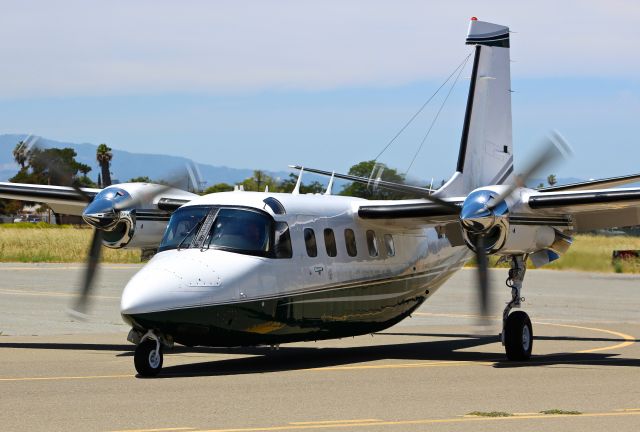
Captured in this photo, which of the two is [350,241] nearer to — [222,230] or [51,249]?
[222,230]

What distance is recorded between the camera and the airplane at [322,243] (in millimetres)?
15438

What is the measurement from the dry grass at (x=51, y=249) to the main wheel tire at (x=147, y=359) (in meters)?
35.2

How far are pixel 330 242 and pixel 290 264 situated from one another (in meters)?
1.52

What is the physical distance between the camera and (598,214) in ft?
64.6

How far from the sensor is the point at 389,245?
20.0 m

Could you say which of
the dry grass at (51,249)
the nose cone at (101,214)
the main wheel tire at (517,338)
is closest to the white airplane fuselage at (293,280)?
the main wheel tire at (517,338)

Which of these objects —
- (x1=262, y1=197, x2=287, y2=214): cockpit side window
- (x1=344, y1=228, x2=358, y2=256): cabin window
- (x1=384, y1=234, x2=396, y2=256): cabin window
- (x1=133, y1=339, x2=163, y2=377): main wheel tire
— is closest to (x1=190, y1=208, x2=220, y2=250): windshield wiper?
(x1=262, y1=197, x2=287, y2=214): cockpit side window

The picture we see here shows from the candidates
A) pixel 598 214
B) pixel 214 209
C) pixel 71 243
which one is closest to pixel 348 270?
pixel 214 209

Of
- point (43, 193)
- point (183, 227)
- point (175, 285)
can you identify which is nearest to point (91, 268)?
point (43, 193)

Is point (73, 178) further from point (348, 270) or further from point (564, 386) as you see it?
point (564, 386)

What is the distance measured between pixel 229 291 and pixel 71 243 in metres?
51.9

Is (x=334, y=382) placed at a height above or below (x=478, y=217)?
below

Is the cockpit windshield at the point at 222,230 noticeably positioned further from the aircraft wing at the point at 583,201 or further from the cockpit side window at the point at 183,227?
the aircraft wing at the point at 583,201

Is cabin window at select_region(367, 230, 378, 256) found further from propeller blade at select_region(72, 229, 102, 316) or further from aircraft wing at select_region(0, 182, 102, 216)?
aircraft wing at select_region(0, 182, 102, 216)
